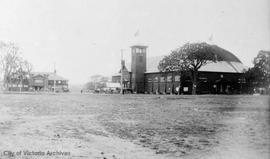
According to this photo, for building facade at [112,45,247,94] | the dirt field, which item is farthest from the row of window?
the dirt field

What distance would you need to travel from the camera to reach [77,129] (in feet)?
42.3

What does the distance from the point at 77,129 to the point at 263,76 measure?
56865 mm

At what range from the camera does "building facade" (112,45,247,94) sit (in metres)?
70.1

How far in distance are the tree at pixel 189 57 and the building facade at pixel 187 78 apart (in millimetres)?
2767

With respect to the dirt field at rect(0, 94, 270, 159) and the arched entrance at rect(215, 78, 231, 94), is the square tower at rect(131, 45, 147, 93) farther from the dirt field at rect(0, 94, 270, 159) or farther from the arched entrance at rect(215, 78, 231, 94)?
the dirt field at rect(0, 94, 270, 159)

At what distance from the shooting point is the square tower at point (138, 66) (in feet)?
265

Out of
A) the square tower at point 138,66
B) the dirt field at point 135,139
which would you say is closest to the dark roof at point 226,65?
the square tower at point 138,66

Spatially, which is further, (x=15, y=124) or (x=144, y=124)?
(x=144, y=124)

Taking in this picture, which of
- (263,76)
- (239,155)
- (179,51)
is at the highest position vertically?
(179,51)

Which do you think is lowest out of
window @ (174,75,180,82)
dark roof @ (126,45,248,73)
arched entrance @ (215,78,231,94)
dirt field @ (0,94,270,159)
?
dirt field @ (0,94,270,159)

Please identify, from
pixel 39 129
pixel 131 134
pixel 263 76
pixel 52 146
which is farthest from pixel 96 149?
pixel 263 76

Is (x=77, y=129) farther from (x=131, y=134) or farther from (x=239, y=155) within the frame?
(x=239, y=155)

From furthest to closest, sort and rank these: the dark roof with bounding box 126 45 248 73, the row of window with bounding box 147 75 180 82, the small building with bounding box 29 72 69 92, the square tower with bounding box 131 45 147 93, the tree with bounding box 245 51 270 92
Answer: the small building with bounding box 29 72 69 92 < the square tower with bounding box 131 45 147 93 < the dark roof with bounding box 126 45 248 73 < the row of window with bounding box 147 75 180 82 < the tree with bounding box 245 51 270 92

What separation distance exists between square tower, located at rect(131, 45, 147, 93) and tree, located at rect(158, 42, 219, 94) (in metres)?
18.0
